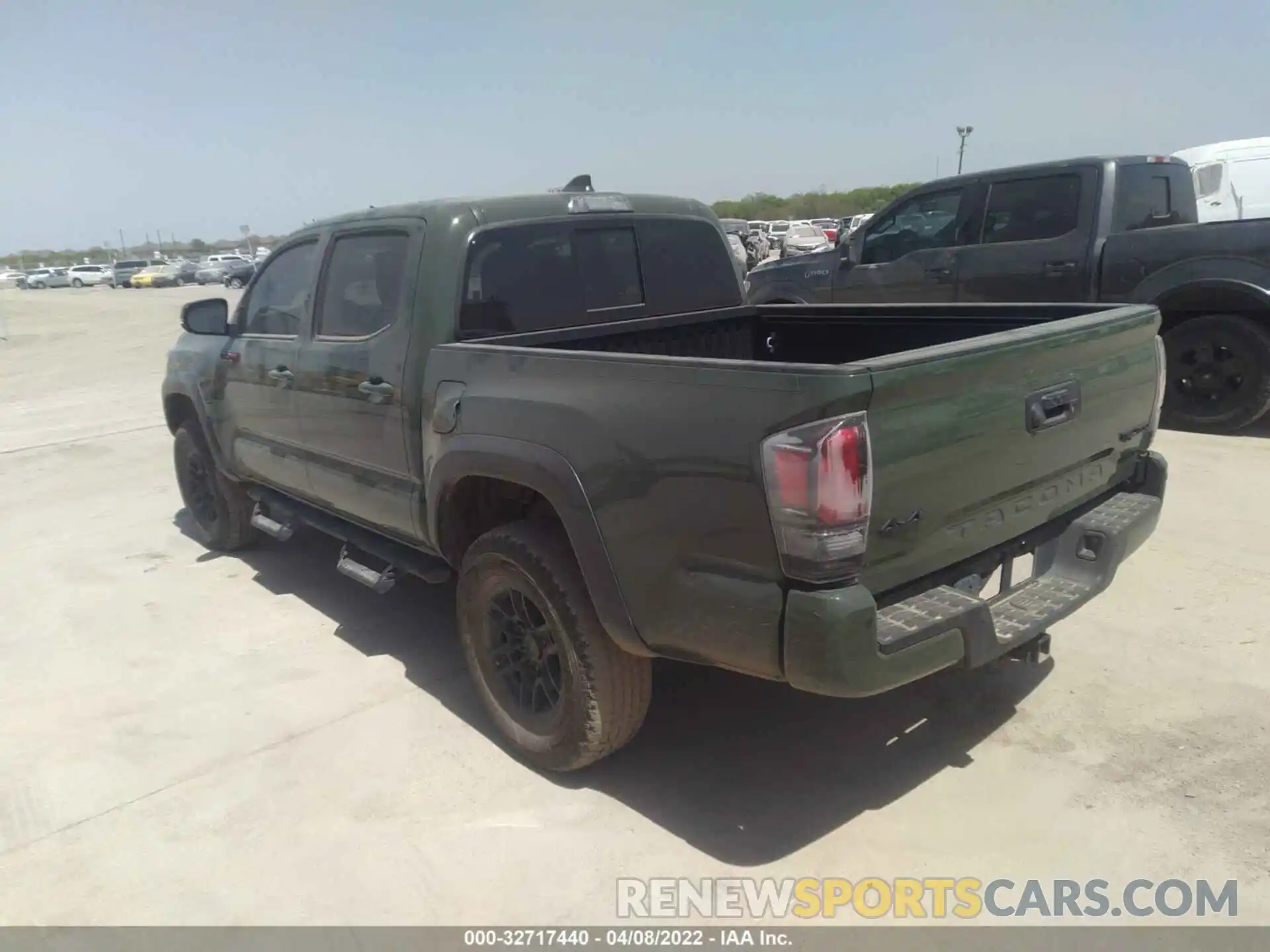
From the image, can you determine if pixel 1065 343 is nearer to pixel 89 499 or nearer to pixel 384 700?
pixel 384 700

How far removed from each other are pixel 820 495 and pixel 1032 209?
21.2ft

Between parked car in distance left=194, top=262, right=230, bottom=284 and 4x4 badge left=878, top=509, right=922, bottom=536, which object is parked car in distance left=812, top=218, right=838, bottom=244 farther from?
parked car in distance left=194, top=262, right=230, bottom=284

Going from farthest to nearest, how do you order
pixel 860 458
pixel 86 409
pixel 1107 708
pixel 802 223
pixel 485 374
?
pixel 802 223 < pixel 86 409 < pixel 1107 708 < pixel 485 374 < pixel 860 458

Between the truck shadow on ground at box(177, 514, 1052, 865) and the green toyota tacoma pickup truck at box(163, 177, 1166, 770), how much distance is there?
0.32 m

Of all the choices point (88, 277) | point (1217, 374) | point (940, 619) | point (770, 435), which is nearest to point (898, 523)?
point (940, 619)

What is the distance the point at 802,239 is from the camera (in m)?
31.8

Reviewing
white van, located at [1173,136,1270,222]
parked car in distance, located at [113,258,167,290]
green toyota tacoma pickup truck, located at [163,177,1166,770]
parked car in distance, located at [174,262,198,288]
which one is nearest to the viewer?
green toyota tacoma pickup truck, located at [163,177,1166,770]

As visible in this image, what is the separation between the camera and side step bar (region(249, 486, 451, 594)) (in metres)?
3.99

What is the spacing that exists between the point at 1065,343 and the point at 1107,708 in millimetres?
1455

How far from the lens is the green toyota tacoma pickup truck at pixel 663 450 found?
7.89ft

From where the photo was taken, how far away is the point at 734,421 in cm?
242

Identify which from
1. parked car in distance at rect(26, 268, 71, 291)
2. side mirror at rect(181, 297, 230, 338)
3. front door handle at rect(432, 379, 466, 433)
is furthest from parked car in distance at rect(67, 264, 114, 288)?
front door handle at rect(432, 379, 466, 433)

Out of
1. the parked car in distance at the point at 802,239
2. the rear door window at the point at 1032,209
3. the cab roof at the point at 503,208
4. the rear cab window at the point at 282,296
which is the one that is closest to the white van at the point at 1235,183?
the rear door window at the point at 1032,209
